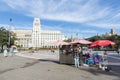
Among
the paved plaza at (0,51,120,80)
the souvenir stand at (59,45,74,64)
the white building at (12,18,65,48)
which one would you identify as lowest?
the paved plaza at (0,51,120,80)

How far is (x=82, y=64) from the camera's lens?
20078 millimetres

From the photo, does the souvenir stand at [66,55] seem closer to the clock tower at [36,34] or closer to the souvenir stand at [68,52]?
the souvenir stand at [68,52]

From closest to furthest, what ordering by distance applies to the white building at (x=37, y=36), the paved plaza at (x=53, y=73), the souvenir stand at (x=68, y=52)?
the paved plaza at (x=53, y=73), the souvenir stand at (x=68, y=52), the white building at (x=37, y=36)

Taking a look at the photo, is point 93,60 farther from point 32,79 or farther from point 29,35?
point 29,35

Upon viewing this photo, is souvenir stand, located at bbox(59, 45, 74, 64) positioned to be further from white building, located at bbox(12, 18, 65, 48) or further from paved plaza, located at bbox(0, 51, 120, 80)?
white building, located at bbox(12, 18, 65, 48)

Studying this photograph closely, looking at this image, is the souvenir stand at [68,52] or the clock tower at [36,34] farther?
the clock tower at [36,34]

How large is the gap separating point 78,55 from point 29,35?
157m

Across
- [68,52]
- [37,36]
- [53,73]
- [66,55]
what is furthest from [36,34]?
[53,73]

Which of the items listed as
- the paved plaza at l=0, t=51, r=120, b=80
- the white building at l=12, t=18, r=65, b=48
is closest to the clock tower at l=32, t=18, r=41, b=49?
the white building at l=12, t=18, r=65, b=48

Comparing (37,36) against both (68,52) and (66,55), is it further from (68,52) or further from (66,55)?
(68,52)

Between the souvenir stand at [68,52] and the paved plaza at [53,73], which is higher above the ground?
the souvenir stand at [68,52]

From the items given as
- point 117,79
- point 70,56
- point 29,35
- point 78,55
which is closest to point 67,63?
point 70,56

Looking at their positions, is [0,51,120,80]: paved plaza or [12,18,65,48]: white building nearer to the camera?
[0,51,120,80]: paved plaza

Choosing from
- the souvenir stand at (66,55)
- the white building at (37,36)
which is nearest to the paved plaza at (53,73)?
the souvenir stand at (66,55)
